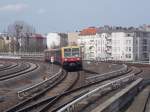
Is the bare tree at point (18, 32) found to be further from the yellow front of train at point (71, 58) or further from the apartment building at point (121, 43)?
the yellow front of train at point (71, 58)

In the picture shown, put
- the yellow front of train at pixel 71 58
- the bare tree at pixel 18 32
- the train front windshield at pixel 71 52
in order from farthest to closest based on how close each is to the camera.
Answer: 1. the bare tree at pixel 18 32
2. the train front windshield at pixel 71 52
3. the yellow front of train at pixel 71 58

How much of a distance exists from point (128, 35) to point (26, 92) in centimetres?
16069

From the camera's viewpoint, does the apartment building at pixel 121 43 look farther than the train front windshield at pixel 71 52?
Yes

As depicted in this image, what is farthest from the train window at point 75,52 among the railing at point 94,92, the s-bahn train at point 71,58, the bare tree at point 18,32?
the bare tree at point 18,32

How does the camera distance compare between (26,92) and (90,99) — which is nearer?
(90,99)

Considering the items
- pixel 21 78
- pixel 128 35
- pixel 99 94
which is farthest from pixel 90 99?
pixel 128 35

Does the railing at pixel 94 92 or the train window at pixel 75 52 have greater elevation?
the train window at pixel 75 52

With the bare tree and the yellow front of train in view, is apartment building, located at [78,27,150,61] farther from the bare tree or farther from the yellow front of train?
the yellow front of train

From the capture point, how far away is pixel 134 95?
22078 mm

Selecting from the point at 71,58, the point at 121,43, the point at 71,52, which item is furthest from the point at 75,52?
the point at 121,43

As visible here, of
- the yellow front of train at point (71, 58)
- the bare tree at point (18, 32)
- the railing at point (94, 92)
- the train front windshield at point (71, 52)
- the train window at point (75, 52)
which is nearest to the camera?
the railing at point (94, 92)

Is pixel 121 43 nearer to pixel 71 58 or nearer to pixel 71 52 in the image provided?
pixel 71 52

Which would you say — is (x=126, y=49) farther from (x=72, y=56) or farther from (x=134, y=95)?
(x=134, y=95)

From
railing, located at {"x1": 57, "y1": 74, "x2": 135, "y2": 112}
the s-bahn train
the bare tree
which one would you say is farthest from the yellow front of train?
the bare tree
